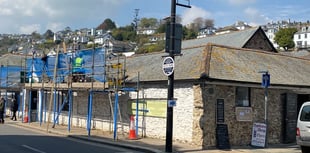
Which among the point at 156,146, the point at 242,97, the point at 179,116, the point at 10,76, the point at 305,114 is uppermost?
the point at 10,76

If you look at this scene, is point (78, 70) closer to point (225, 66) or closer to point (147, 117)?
point (147, 117)

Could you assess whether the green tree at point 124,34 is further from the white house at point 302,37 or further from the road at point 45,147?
the road at point 45,147

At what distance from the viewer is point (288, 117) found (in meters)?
19.7

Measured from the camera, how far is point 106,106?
2297 cm

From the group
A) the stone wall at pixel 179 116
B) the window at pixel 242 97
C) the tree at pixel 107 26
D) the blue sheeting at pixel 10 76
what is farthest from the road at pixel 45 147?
the tree at pixel 107 26

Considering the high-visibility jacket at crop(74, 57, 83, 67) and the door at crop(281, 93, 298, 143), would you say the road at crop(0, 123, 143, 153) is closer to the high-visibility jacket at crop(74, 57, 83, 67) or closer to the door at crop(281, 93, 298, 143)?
the high-visibility jacket at crop(74, 57, 83, 67)

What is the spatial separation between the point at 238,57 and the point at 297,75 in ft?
11.6

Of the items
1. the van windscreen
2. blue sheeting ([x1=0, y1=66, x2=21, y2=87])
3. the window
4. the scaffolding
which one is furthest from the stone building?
blue sheeting ([x1=0, y1=66, x2=21, y2=87])

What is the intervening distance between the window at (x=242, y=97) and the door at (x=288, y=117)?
2.22 meters

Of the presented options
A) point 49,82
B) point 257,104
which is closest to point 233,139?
point 257,104

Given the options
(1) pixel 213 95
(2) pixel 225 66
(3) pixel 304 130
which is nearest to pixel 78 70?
(2) pixel 225 66

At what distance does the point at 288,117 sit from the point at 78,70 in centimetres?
1156

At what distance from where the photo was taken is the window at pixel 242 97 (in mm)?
18312

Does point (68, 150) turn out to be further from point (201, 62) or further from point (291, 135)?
point (291, 135)
